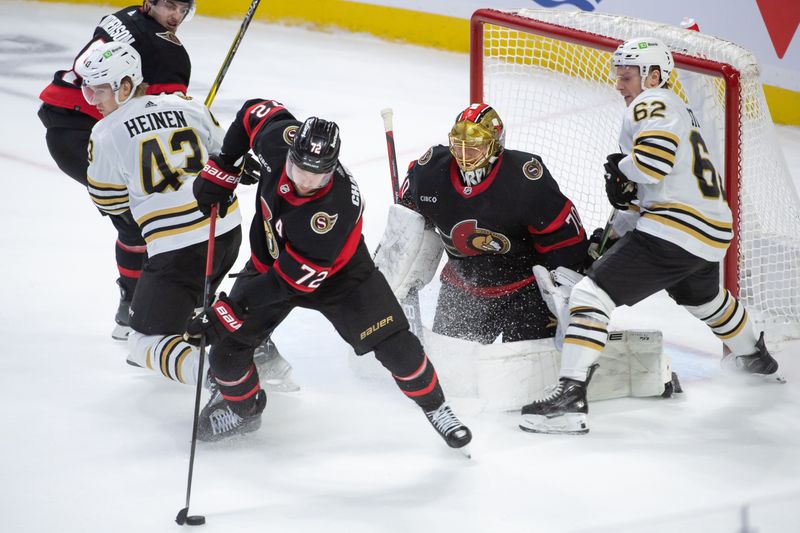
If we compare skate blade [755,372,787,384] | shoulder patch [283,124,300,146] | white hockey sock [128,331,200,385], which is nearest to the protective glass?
shoulder patch [283,124,300,146]

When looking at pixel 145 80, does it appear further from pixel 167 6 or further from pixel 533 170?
pixel 533 170

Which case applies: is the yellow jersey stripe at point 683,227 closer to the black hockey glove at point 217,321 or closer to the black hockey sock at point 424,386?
the black hockey sock at point 424,386

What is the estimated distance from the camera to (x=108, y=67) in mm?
3049

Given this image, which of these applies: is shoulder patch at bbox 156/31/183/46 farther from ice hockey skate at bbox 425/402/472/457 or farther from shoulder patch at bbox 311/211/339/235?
ice hockey skate at bbox 425/402/472/457

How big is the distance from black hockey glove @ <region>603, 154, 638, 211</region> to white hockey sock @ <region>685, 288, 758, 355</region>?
1.35 ft

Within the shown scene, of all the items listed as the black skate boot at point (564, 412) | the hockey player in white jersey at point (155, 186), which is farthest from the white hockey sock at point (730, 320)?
the hockey player in white jersey at point (155, 186)

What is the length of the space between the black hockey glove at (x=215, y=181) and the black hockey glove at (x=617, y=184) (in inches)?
40.9

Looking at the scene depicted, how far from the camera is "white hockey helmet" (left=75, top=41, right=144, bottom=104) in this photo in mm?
3045

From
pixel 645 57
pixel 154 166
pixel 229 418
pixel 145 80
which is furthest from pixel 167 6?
pixel 645 57

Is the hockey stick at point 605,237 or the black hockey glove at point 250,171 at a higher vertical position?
the black hockey glove at point 250,171

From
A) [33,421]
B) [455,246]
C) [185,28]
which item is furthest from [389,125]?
[185,28]

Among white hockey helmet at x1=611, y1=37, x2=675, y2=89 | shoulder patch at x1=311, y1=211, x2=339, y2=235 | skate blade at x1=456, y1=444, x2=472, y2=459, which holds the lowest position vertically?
skate blade at x1=456, y1=444, x2=472, y2=459

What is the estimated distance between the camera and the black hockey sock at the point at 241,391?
2.90 meters

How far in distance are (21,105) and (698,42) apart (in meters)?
3.73
